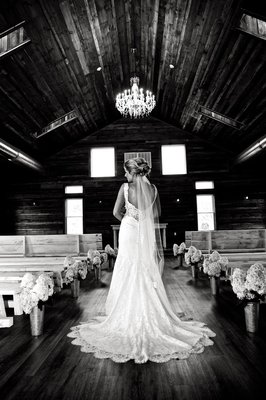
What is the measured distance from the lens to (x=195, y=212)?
1258 cm

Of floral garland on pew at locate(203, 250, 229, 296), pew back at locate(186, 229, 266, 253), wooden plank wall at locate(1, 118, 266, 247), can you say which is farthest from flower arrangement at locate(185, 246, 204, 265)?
wooden plank wall at locate(1, 118, 266, 247)

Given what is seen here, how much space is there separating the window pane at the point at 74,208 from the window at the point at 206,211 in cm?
468

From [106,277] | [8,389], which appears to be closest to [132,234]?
[8,389]

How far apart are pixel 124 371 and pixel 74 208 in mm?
10745

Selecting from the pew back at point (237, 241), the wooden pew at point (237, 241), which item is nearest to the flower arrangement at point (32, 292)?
the wooden pew at point (237, 241)

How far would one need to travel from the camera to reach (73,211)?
12.8 m

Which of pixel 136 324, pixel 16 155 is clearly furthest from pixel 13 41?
pixel 136 324

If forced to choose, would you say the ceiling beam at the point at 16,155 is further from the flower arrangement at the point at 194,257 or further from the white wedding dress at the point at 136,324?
the white wedding dress at the point at 136,324

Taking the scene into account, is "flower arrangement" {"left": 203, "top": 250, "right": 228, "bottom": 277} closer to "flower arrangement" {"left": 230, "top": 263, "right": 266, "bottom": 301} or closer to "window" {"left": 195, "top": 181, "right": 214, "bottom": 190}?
"flower arrangement" {"left": 230, "top": 263, "right": 266, "bottom": 301}

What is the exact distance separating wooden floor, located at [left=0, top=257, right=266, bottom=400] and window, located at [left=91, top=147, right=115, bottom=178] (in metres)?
9.61

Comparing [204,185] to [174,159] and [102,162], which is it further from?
[102,162]

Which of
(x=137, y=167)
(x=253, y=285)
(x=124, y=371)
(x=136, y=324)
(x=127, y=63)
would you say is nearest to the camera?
(x=124, y=371)

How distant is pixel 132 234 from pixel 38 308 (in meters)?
Result: 1.20

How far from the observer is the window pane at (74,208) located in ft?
41.9
